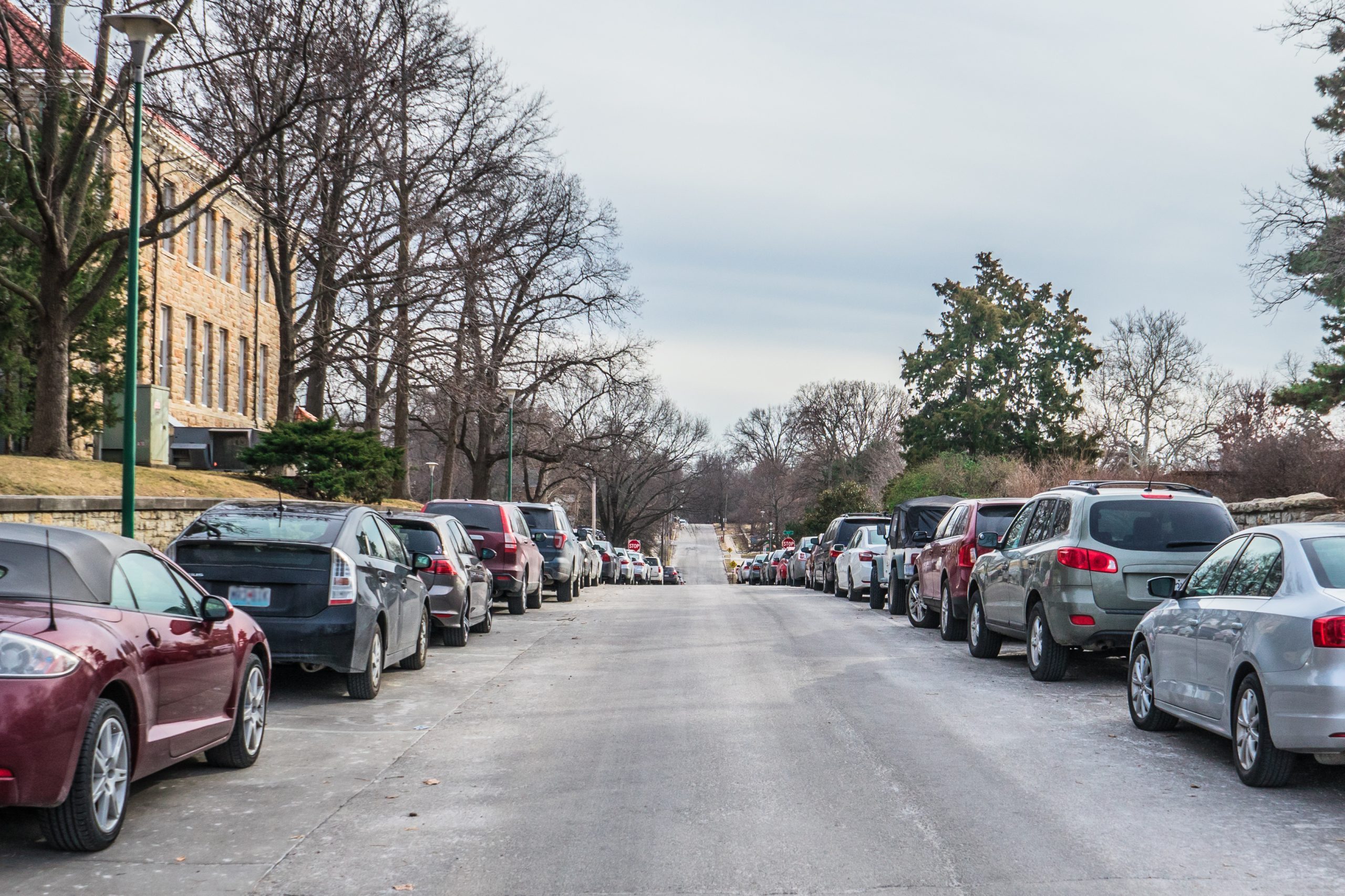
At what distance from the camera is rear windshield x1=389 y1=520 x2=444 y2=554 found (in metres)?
15.2

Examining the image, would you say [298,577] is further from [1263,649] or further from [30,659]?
[1263,649]

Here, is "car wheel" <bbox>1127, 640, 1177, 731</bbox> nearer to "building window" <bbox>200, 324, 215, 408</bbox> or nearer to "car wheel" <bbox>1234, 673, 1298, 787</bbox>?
"car wheel" <bbox>1234, 673, 1298, 787</bbox>

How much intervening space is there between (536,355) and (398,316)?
419 inches

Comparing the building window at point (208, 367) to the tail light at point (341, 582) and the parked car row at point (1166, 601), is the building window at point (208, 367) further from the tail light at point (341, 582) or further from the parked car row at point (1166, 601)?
the tail light at point (341, 582)

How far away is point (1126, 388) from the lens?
59406 millimetres

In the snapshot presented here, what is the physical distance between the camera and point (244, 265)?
43156 millimetres

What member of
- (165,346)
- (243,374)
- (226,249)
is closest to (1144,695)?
(165,346)

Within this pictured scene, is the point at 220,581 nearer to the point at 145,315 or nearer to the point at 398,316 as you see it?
the point at 398,316

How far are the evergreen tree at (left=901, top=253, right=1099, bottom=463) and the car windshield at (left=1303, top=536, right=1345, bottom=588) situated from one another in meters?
48.0

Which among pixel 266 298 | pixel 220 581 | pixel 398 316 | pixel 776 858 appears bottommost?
pixel 776 858

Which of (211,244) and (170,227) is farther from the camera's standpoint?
(211,244)

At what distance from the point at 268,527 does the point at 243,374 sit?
114ft

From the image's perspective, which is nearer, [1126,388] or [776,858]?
[776,858]

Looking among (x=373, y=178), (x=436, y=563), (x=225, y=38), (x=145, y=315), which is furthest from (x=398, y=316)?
(x=436, y=563)
